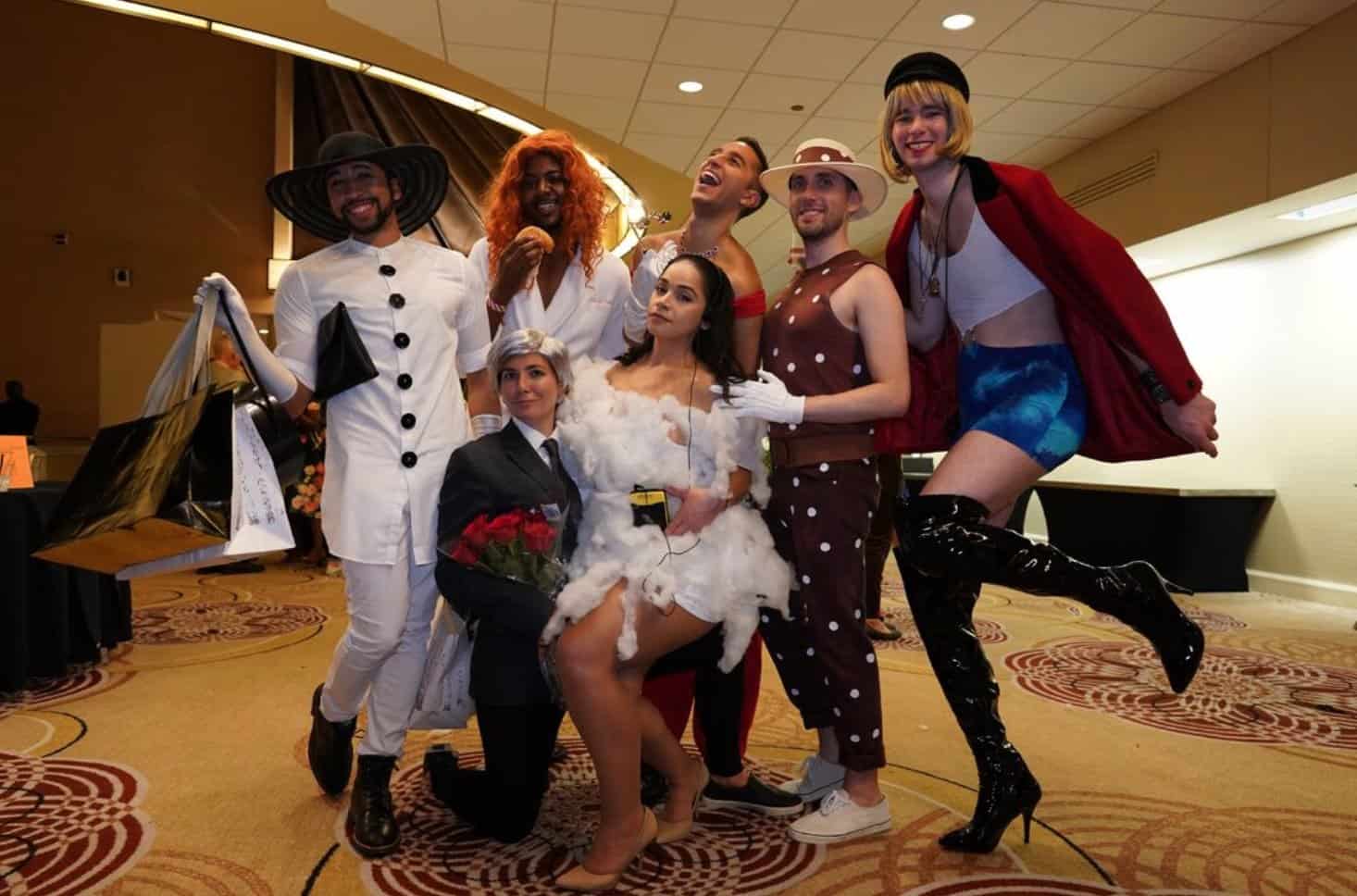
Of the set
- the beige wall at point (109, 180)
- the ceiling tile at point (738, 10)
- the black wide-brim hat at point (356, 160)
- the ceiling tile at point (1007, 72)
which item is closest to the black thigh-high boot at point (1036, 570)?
the black wide-brim hat at point (356, 160)

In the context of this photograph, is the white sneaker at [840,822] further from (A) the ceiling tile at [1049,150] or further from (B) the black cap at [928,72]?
(A) the ceiling tile at [1049,150]

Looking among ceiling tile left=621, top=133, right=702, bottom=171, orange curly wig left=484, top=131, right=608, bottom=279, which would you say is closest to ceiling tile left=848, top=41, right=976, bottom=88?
ceiling tile left=621, top=133, right=702, bottom=171

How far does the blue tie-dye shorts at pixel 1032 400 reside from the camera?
1.90 m

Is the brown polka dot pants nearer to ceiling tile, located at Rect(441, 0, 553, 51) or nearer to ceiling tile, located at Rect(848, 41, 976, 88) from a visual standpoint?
ceiling tile, located at Rect(441, 0, 553, 51)

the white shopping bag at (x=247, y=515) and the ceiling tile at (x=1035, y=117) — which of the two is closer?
the white shopping bag at (x=247, y=515)

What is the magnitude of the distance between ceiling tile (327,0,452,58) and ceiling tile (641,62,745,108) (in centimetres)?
137

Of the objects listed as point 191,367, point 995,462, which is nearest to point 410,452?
point 191,367

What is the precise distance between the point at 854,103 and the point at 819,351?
4.94 metres

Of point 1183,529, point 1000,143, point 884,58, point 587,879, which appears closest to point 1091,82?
point 1000,143

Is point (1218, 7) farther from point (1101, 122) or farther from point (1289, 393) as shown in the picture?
point (1289, 393)

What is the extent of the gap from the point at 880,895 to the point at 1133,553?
5415 mm

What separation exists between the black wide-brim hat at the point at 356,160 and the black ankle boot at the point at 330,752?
117 cm

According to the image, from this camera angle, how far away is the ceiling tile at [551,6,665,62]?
520 centimetres

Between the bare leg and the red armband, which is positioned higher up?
the red armband
